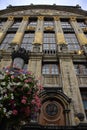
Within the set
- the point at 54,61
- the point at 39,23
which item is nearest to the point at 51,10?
the point at 39,23

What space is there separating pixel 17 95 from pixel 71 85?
22.0ft

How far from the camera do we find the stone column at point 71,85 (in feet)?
34.8

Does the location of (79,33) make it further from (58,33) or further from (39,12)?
(39,12)

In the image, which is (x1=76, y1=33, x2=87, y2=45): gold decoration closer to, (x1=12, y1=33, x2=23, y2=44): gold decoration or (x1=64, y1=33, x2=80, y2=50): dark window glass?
(x1=64, y1=33, x2=80, y2=50): dark window glass

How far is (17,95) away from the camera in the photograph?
636 cm

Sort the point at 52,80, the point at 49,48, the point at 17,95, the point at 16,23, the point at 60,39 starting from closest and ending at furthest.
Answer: the point at 17,95, the point at 52,80, the point at 49,48, the point at 60,39, the point at 16,23

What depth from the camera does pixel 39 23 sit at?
26328 mm

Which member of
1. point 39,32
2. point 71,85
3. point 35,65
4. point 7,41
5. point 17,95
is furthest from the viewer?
point 39,32

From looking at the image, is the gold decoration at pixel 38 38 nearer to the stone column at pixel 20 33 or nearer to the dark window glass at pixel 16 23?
the stone column at pixel 20 33

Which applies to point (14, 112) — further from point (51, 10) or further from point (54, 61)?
point (51, 10)

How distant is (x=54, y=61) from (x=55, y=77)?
8.47 ft

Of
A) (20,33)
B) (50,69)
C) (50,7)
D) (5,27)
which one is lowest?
(50,69)

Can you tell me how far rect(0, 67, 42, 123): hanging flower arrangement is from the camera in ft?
19.9

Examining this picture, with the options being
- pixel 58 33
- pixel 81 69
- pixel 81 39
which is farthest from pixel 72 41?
pixel 81 69
